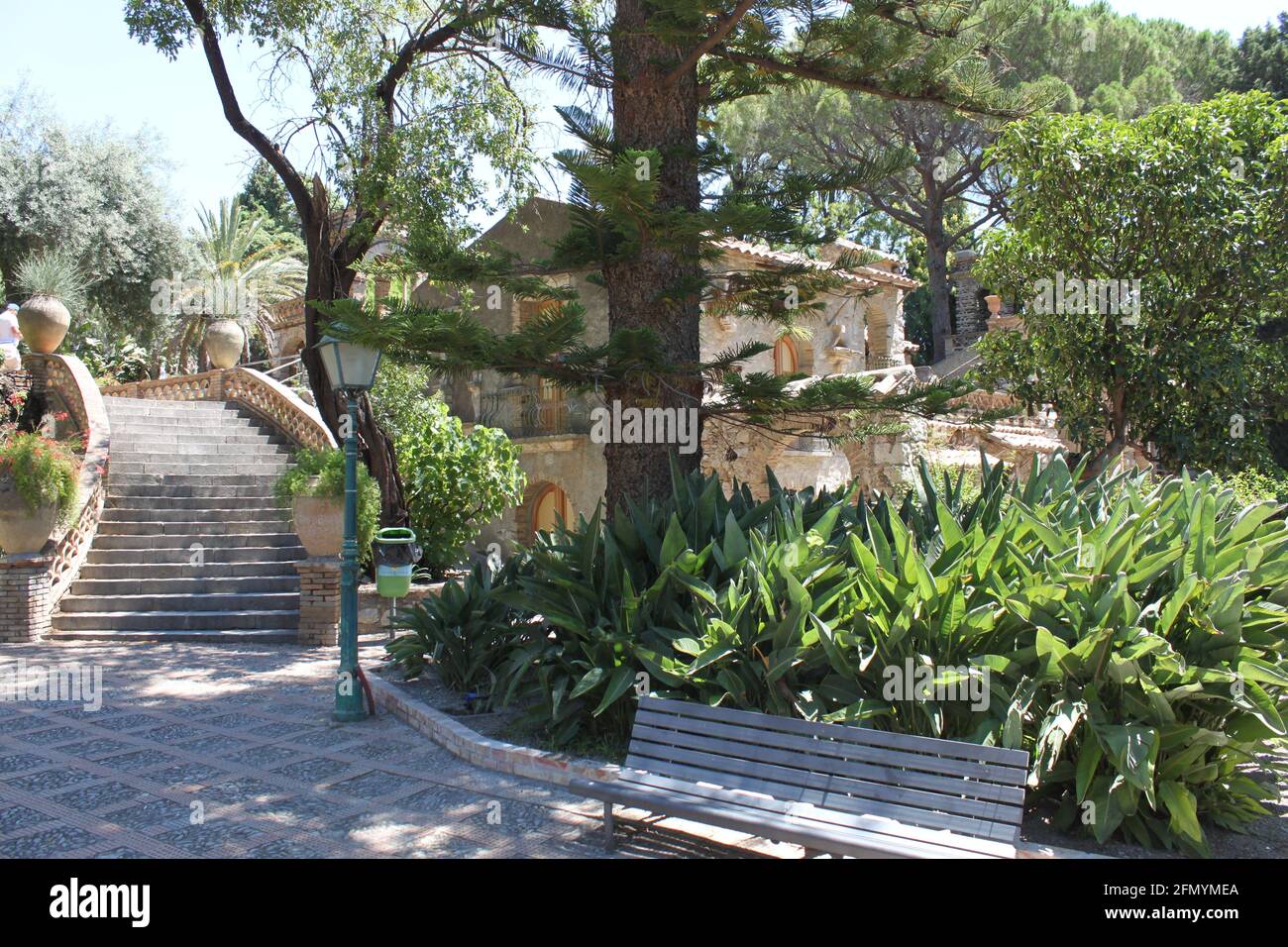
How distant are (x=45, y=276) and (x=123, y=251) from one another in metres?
6.69

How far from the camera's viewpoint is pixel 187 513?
44.8 feet

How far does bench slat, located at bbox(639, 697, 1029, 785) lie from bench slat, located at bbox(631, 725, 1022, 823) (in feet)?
0.34

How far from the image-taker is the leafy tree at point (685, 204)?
7.38 m

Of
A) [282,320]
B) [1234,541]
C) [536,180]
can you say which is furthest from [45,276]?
[1234,541]

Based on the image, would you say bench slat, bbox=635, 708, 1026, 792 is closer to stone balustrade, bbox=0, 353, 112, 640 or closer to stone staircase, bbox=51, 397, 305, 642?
stone staircase, bbox=51, 397, 305, 642

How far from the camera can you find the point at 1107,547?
17.7 feet

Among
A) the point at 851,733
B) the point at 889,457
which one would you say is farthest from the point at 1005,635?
the point at 889,457

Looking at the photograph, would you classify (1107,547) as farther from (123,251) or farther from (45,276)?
(123,251)

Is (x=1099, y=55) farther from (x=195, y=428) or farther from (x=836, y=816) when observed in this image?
(x=836, y=816)

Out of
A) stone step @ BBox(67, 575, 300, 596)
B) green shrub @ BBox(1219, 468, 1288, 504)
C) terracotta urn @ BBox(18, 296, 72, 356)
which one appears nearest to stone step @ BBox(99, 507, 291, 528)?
stone step @ BBox(67, 575, 300, 596)

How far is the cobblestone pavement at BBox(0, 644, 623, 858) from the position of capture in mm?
4930

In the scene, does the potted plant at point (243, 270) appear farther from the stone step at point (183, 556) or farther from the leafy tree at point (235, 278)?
the stone step at point (183, 556)

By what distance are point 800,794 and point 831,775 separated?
0.17m

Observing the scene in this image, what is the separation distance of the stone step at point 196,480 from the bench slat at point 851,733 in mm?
10468
